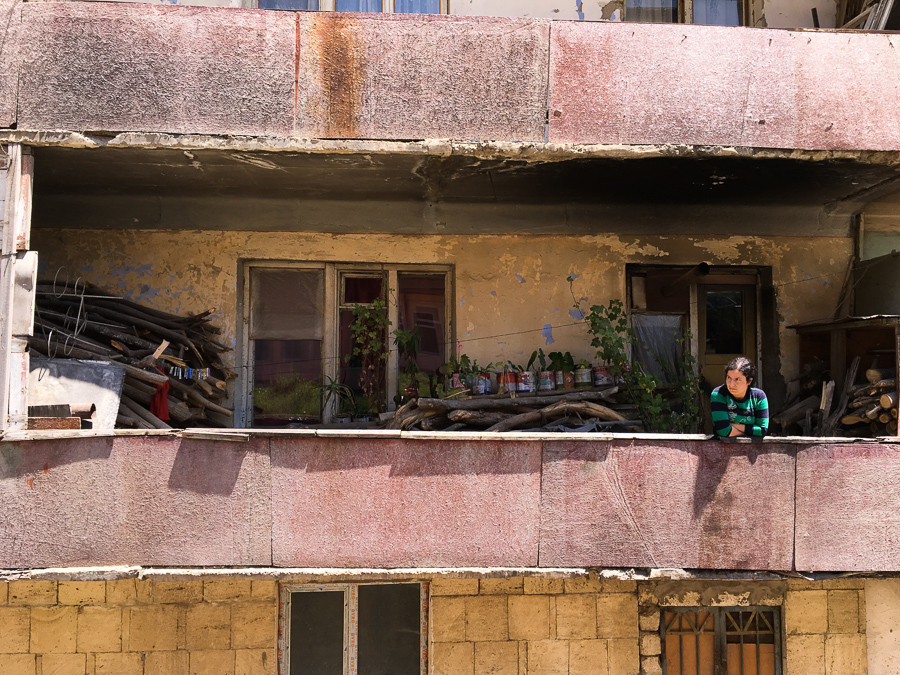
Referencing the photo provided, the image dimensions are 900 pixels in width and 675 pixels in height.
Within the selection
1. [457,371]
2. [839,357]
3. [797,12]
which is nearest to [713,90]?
[797,12]

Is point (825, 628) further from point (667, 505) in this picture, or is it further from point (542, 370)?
point (542, 370)

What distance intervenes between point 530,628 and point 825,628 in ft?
9.15

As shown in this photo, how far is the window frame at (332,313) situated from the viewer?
7090mm

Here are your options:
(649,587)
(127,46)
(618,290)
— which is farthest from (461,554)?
(127,46)

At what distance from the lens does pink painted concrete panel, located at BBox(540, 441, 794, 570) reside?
518 centimetres

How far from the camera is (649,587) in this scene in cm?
664

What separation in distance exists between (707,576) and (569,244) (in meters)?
3.48

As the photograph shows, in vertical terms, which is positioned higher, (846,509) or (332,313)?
(332,313)

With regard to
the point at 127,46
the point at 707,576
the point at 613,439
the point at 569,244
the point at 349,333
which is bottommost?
the point at 707,576

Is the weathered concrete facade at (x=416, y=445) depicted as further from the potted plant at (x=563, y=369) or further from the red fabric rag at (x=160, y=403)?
the potted plant at (x=563, y=369)

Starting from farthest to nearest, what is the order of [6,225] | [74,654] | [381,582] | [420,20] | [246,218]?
[246,218]
[381,582]
[74,654]
[420,20]
[6,225]

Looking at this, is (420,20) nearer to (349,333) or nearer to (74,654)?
(349,333)

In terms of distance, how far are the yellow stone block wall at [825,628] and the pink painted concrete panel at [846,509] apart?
162 cm

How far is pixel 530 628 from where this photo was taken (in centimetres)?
652
